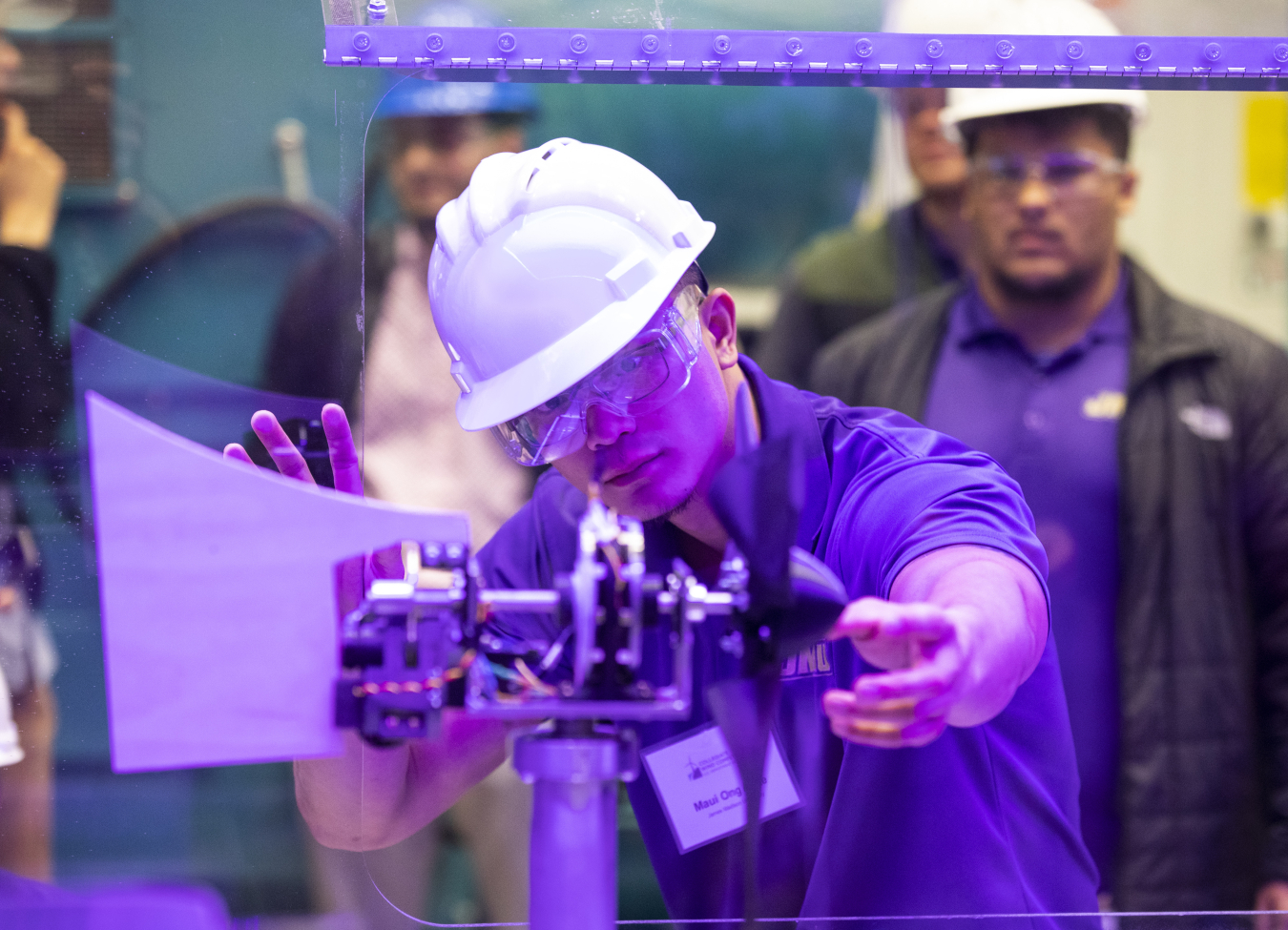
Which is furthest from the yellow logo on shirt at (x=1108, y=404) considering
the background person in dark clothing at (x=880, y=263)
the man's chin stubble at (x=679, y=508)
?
the man's chin stubble at (x=679, y=508)

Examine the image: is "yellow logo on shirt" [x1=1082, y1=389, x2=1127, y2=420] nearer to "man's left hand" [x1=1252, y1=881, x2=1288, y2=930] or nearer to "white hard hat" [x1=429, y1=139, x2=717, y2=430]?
"man's left hand" [x1=1252, y1=881, x2=1288, y2=930]

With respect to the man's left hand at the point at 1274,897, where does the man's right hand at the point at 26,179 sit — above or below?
above

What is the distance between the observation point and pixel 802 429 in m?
1.30

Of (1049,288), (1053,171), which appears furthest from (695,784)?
(1053,171)

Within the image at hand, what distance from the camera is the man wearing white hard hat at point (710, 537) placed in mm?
1029

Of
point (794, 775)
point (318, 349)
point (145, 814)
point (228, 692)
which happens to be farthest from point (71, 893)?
point (794, 775)

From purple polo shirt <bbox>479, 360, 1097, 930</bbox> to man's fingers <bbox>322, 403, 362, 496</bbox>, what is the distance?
0.24 metres

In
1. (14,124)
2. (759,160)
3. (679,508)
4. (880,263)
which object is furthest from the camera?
(759,160)

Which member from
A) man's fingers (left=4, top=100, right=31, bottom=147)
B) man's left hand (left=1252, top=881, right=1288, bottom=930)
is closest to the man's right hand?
man's fingers (left=4, top=100, right=31, bottom=147)

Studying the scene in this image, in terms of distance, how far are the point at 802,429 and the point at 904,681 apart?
569mm

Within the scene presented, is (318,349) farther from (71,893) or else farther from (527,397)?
(71,893)

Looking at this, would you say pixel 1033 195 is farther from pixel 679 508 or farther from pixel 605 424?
pixel 605 424

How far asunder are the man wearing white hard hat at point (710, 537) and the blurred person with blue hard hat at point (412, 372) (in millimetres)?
247

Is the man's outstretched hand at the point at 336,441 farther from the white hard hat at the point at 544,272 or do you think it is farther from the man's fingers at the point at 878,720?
the man's fingers at the point at 878,720
